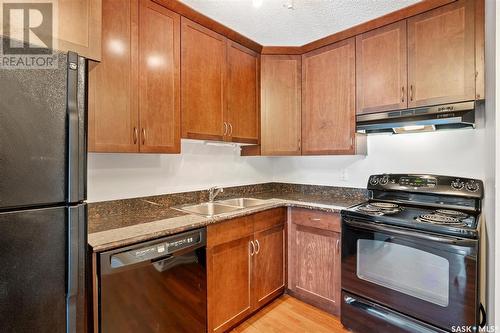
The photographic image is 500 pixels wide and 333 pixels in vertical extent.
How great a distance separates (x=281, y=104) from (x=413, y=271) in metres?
1.81

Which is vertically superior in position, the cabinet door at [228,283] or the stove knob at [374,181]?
the stove knob at [374,181]

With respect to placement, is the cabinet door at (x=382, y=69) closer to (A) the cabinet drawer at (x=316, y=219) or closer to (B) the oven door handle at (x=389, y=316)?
(A) the cabinet drawer at (x=316, y=219)

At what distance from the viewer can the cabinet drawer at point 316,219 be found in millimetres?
2021

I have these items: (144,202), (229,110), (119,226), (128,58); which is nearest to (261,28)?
(229,110)

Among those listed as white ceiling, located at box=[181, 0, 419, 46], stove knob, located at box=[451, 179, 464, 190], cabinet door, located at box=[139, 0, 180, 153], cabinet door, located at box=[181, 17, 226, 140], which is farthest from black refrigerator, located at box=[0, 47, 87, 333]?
stove knob, located at box=[451, 179, 464, 190]

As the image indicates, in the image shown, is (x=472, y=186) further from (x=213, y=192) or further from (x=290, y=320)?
(x=213, y=192)

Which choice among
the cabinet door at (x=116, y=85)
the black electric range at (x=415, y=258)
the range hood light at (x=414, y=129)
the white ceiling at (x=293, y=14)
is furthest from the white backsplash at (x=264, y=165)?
the white ceiling at (x=293, y=14)

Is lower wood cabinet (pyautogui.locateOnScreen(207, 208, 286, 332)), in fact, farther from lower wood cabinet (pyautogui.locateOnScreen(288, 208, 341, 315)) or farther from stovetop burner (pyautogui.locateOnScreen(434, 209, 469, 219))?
stovetop burner (pyautogui.locateOnScreen(434, 209, 469, 219))

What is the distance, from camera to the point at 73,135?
0.96 m

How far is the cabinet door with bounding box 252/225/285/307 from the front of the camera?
207 centimetres

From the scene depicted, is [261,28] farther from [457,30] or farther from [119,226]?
[119,226]

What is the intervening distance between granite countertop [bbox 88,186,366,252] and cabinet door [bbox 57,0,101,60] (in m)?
0.91

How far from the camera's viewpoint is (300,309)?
216cm

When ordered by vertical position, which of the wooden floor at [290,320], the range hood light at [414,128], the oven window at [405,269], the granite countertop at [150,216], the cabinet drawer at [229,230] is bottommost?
the wooden floor at [290,320]
